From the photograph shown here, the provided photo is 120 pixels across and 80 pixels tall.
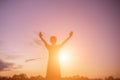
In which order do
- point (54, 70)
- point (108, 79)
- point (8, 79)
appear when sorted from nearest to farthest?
point (54, 70) < point (8, 79) < point (108, 79)

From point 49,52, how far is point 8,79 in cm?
999

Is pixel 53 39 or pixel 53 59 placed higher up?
pixel 53 39

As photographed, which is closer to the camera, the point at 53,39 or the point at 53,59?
the point at 53,59

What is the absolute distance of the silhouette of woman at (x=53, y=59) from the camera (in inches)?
440

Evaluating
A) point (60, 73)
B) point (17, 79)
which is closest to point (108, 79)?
point (17, 79)

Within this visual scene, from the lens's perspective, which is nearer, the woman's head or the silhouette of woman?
the silhouette of woman

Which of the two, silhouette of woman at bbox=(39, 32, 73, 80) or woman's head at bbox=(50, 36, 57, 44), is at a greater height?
woman's head at bbox=(50, 36, 57, 44)

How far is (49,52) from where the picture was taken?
11672 millimetres

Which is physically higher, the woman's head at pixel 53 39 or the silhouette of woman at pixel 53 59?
the woman's head at pixel 53 39

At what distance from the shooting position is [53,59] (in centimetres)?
1136

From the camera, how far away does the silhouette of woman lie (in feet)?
36.7

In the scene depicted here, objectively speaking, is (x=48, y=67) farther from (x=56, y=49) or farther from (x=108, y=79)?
(x=108, y=79)

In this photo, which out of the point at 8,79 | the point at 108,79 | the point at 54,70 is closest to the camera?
the point at 54,70

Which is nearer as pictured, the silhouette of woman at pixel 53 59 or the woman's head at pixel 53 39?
the silhouette of woman at pixel 53 59
